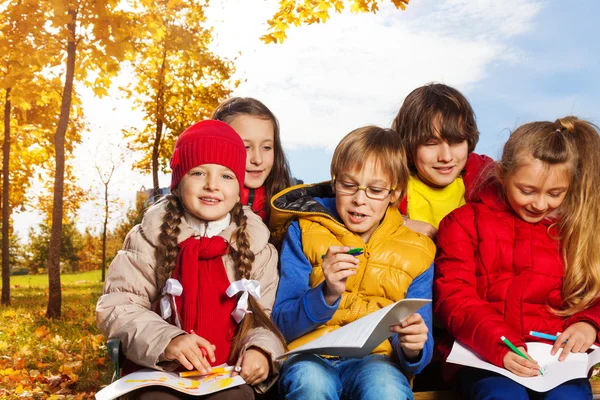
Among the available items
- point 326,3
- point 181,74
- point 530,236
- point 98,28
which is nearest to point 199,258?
point 530,236

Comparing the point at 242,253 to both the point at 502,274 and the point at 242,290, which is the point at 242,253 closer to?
the point at 242,290

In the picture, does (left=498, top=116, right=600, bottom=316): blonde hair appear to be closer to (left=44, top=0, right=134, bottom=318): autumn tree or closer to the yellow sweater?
the yellow sweater

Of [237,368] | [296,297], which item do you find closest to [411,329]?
[296,297]

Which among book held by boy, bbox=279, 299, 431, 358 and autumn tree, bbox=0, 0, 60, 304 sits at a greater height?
autumn tree, bbox=0, 0, 60, 304

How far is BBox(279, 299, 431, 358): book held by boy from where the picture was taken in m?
1.84

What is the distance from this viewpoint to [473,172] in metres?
2.98

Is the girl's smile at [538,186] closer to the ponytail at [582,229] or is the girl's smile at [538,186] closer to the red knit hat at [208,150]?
the ponytail at [582,229]

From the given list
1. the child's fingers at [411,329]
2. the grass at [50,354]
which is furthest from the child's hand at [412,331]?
the grass at [50,354]

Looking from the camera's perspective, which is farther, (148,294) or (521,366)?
(148,294)

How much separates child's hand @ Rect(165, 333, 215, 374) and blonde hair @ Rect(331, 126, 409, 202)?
0.88m

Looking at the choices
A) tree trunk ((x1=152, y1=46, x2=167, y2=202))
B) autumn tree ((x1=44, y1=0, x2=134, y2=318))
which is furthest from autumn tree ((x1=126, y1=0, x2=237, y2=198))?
autumn tree ((x1=44, y1=0, x2=134, y2=318))

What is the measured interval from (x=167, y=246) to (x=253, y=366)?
0.60m

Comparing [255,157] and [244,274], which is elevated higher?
[255,157]

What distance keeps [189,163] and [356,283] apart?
836 mm
